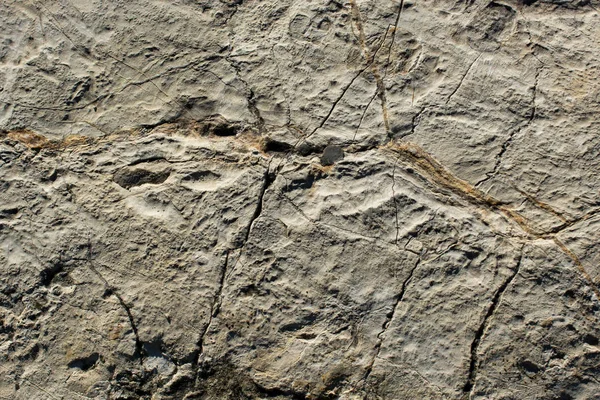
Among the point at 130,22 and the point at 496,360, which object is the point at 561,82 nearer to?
the point at 496,360

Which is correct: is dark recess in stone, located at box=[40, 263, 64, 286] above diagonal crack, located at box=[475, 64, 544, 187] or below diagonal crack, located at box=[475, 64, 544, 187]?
below

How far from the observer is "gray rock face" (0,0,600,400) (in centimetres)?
196

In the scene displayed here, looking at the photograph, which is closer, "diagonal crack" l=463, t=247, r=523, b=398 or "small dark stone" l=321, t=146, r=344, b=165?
"diagonal crack" l=463, t=247, r=523, b=398

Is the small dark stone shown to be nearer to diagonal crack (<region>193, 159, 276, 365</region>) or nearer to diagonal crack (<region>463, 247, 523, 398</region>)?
diagonal crack (<region>193, 159, 276, 365</region>)

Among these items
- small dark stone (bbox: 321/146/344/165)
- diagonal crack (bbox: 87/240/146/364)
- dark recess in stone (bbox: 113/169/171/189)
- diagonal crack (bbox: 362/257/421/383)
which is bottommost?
diagonal crack (bbox: 87/240/146/364)

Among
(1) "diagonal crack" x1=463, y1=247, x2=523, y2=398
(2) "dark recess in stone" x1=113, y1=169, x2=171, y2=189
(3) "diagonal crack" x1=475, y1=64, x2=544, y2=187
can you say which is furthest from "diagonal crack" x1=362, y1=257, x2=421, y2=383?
(2) "dark recess in stone" x1=113, y1=169, x2=171, y2=189

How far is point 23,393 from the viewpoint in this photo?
203 cm

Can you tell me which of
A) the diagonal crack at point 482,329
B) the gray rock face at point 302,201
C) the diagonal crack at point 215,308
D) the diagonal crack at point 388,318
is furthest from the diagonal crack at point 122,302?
the diagonal crack at point 482,329

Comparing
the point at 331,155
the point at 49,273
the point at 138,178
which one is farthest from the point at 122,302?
the point at 331,155

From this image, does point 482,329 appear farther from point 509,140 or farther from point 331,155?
point 331,155

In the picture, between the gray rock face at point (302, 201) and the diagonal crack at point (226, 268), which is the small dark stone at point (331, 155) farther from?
the diagonal crack at point (226, 268)

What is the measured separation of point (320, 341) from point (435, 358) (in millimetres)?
372

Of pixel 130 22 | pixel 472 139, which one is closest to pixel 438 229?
pixel 472 139

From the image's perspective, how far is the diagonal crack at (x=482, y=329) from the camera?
1936 mm
